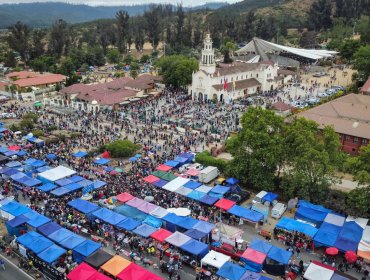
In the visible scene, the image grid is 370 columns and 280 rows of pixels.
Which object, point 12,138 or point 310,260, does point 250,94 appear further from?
point 310,260

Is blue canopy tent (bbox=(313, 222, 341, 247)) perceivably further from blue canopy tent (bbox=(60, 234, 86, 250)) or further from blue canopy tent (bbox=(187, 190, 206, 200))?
blue canopy tent (bbox=(60, 234, 86, 250))

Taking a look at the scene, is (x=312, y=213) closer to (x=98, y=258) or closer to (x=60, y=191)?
(x=98, y=258)

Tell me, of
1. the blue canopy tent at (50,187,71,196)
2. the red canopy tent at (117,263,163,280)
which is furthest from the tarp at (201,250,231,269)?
the blue canopy tent at (50,187,71,196)

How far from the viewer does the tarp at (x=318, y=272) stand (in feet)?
66.3

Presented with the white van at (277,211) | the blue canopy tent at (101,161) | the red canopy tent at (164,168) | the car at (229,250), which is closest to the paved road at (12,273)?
the car at (229,250)

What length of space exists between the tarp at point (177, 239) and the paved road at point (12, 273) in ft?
28.0

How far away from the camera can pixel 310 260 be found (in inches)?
912

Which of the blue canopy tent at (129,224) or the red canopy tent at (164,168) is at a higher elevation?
the red canopy tent at (164,168)

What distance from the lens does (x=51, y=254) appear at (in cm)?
2217

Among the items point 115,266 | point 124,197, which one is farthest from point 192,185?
point 115,266

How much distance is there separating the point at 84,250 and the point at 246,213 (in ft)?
37.8

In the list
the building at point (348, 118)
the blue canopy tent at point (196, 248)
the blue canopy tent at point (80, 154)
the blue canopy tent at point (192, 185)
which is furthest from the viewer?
the blue canopy tent at point (80, 154)

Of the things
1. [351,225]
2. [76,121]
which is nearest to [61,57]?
[76,121]

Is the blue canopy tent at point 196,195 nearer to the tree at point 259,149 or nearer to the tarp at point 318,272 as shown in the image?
the tree at point 259,149
